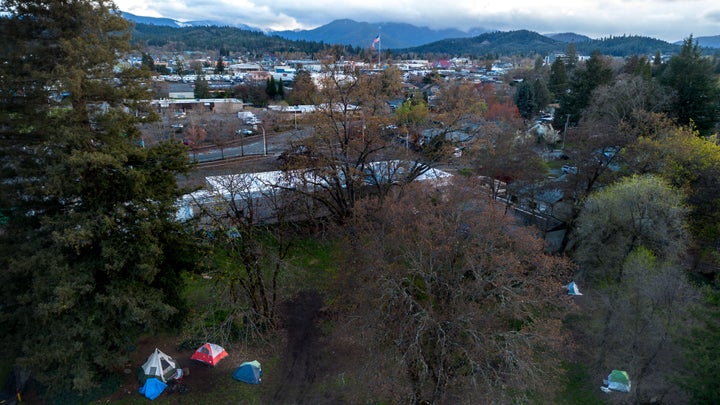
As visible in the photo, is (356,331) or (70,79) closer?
(70,79)

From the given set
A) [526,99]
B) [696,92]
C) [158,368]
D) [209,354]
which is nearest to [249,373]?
[209,354]

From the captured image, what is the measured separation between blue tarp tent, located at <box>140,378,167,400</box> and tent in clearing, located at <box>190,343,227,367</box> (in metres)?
1.39

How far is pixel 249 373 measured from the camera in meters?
12.2

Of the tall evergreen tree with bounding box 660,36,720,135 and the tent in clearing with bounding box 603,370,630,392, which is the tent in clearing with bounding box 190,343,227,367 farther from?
the tall evergreen tree with bounding box 660,36,720,135

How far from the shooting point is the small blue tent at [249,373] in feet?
40.0

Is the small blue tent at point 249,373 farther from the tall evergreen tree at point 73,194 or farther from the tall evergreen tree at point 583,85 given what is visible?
the tall evergreen tree at point 583,85

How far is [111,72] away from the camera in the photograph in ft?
34.6

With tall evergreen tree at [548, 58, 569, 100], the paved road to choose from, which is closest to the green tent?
the paved road

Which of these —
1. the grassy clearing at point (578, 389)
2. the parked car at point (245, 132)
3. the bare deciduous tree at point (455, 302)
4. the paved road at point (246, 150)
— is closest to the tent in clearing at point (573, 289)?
the grassy clearing at point (578, 389)

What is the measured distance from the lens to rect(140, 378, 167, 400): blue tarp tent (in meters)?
11.4

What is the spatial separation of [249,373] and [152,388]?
2669 millimetres

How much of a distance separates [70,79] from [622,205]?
18.1 m

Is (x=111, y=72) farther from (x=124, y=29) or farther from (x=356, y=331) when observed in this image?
(x=356, y=331)

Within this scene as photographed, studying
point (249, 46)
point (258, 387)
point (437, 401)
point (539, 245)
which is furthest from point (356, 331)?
point (249, 46)
